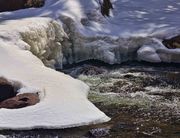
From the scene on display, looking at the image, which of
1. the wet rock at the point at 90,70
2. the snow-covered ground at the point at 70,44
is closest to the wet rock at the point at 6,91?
the snow-covered ground at the point at 70,44

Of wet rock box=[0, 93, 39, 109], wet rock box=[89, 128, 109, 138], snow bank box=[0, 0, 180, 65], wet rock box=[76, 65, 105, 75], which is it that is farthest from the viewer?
snow bank box=[0, 0, 180, 65]

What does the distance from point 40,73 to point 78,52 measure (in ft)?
17.8

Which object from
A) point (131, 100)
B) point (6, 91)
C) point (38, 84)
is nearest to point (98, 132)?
point (38, 84)

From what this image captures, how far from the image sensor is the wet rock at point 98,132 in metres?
Result: 8.35

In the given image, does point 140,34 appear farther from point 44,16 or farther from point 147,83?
point 147,83

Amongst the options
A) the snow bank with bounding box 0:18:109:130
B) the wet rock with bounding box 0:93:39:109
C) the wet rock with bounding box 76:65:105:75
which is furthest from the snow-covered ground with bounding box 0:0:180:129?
the wet rock with bounding box 76:65:105:75

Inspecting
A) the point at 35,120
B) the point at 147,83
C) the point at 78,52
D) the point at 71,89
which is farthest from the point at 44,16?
the point at 35,120

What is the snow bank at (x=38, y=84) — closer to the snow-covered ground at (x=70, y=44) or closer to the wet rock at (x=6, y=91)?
the snow-covered ground at (x=70, y=44)

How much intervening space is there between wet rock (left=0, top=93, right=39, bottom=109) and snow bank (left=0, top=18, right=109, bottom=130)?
0.19 meters

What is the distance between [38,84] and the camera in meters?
10.1

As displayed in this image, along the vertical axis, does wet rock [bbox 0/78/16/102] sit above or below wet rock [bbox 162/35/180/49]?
above

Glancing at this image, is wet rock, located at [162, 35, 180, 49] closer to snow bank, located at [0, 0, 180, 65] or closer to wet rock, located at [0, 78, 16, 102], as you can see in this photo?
snow bank, located at [0, 0, 180, 65]

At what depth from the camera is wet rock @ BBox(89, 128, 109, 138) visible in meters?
8.35

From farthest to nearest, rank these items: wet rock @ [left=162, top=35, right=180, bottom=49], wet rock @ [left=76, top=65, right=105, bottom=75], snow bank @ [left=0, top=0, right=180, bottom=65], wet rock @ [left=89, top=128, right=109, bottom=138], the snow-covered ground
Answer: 1. wet rock @ [left=162, top=35, right=180, bottom=49]
2. snow bank @ [left=0, top=0, right=180, bottom=65]
3. wet rock @ [left=76, top=65, right=105, bottom=75]
4. the snow-covered ground
5. wet rock @ [left=89, top=128, right=109, bottom=138]
